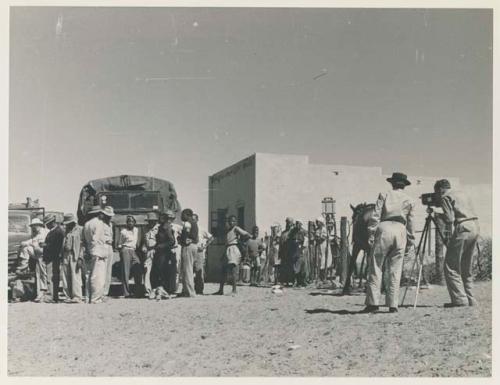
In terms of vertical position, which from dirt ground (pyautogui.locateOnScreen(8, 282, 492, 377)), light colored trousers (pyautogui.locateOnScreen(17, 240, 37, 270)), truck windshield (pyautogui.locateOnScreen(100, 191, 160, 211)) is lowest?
dirt ground (pyautogui.locateOnScreen(8, 282, 492, 377))

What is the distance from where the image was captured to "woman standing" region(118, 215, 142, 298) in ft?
35.7

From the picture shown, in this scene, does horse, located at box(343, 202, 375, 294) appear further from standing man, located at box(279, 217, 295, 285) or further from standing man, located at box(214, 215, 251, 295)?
standing man, located at box(279, 217, 295, 285)

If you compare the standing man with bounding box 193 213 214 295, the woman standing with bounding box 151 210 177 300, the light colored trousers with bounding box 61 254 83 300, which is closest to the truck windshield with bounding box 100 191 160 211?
the standing man with bounding box 193 213 214 295

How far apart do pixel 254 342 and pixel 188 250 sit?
4.39 meters

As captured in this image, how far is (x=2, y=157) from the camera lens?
718 cm

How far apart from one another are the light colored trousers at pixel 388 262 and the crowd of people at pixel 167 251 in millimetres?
14

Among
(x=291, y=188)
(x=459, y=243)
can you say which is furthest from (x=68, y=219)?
(x=291, y=188)

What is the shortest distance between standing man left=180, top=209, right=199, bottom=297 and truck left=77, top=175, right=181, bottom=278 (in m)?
1.50

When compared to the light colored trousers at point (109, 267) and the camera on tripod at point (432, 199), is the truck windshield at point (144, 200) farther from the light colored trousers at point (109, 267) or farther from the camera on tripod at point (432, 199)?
the camera on tripod at point (432, 199)

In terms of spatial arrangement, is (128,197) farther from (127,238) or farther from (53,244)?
(53,244)

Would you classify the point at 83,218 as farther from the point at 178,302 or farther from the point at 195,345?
the point at 195,345

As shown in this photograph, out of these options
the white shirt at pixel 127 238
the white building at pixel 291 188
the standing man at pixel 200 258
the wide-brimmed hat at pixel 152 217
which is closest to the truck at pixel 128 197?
the wide-brimmed hat at pixel 152 217

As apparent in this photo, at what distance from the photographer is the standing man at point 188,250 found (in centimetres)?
1082

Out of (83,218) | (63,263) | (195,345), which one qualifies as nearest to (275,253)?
(83,218)
